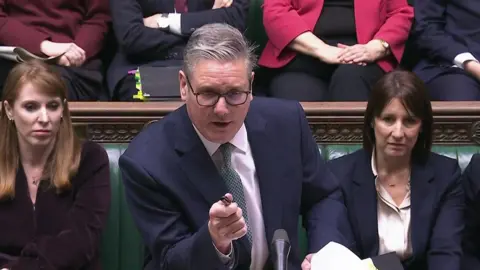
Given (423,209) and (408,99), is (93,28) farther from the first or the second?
(423,209)

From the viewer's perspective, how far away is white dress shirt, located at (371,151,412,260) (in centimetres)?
188

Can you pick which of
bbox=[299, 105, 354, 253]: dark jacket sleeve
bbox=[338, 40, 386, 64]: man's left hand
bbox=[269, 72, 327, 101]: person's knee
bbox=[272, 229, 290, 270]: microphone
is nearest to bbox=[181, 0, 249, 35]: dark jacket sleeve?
bbox=[269, 72, 327, 101]: person's knee

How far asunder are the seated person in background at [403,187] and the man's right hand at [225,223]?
65cm

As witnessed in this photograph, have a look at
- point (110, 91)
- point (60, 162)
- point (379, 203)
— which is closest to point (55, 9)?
point (110, 91)

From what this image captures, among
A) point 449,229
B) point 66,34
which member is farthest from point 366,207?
point 66,34

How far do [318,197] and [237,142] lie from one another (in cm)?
21

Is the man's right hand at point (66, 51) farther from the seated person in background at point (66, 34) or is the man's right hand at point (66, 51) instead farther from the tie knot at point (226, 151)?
the tie knot at point (226, 151)

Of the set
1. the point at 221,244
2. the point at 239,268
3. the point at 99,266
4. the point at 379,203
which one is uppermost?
the point at 221,244

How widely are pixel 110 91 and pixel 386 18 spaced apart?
0.91 metres

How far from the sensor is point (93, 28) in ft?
8.57

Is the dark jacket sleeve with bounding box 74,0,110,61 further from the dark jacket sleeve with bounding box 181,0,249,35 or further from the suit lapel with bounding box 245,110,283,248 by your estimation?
the suit lapel with bounding box 245,110,283,248

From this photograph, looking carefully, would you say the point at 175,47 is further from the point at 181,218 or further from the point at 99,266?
the point at 181,218

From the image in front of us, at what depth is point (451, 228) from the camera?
1858 mm

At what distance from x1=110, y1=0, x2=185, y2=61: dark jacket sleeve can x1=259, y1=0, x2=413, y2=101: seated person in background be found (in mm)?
321
